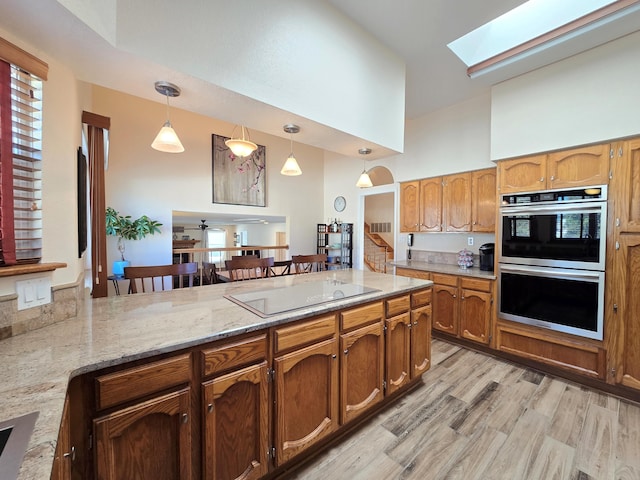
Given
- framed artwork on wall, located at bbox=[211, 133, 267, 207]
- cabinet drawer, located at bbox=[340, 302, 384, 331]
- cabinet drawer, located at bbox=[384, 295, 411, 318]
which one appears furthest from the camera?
framed artwork on wall, located at bbox=[211, 133, 267, 207]

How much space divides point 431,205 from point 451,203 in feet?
0.90

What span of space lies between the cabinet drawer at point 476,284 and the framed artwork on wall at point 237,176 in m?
3.76

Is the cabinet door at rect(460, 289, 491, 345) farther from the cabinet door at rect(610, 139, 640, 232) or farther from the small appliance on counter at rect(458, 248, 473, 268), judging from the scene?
the cabinet door at rect(610, 139, 640, 232)

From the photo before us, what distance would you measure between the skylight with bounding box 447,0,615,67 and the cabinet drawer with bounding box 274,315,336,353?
2.64 m

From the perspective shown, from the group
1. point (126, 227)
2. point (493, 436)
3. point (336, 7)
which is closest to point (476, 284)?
point (493, 436)

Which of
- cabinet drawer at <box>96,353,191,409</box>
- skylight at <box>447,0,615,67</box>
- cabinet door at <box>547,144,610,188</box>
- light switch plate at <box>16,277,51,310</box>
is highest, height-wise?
skylight at <box>447,0,615,67</box>

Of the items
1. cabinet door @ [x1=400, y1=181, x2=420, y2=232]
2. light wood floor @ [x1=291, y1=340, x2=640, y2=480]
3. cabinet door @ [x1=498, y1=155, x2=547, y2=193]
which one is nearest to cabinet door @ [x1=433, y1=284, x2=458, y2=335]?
light wood floor @ [x1=291, y1=340, x2=640, y2=480]

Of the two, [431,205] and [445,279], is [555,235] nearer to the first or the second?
[445,279]

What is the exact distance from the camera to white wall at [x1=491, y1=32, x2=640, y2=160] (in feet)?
6.82

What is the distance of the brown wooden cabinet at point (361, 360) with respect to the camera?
1.63 meters

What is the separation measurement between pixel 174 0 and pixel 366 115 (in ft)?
4.77

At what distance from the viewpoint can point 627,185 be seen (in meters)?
2.09

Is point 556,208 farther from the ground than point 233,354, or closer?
farther from the ground

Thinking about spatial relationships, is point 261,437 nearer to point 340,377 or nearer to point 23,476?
point 340,377
